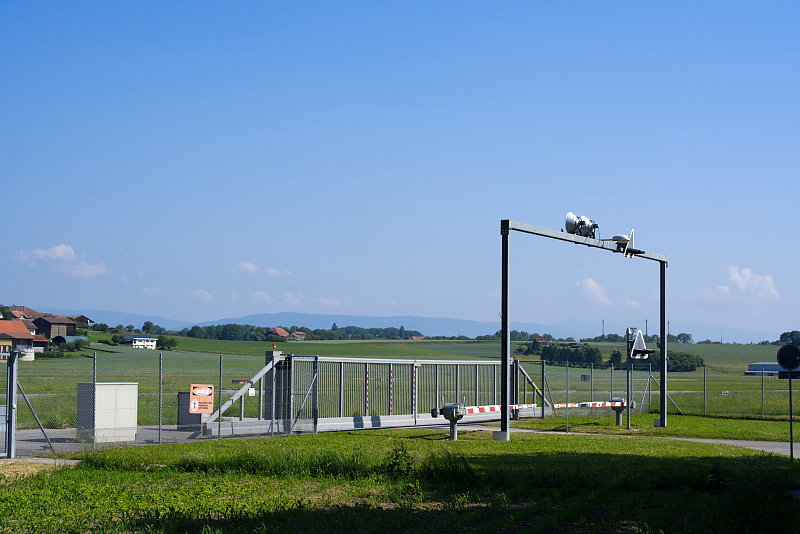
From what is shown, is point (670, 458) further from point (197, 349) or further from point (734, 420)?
point (197, 349)

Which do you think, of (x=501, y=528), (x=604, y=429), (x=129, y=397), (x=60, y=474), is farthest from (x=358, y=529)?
(x=604, y=429)

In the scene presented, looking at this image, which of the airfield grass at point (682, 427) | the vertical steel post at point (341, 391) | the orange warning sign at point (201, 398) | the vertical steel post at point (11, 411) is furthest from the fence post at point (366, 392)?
the vertical steel post at point (11, 411)

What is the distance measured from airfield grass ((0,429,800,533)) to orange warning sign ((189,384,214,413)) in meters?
5.93

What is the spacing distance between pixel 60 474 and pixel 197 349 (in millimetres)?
89438

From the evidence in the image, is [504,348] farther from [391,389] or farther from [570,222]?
[391,389]

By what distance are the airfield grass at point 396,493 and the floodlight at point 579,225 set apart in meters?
7.16

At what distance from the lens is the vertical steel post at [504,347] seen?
1925 centimetres

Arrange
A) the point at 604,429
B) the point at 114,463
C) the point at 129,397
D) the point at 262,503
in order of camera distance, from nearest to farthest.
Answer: the point at 262,503 → the point at 114,463 → the point at 129,397 → the point at 604,429

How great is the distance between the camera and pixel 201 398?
70.8ft

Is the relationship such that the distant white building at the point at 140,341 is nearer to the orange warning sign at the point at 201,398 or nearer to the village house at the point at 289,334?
the village house at the point at 289,334

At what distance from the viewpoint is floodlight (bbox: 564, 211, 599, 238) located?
21031 millimetres

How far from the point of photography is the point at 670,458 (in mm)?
15180

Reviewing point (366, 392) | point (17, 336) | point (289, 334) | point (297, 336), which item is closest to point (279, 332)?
point (297, 336)

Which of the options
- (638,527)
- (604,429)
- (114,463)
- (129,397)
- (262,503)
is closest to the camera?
(638,527)
